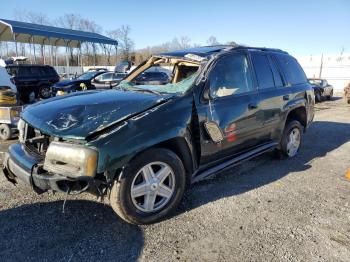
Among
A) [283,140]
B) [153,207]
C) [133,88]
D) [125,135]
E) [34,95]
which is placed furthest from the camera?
[34,95]

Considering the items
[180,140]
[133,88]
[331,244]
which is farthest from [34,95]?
[331,244]

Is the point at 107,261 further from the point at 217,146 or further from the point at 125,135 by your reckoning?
the point at 217,146

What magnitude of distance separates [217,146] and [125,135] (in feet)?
4.56

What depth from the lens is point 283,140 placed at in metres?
5.60

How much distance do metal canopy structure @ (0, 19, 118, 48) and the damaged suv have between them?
23829mm

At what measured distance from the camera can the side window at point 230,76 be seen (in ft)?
13.3

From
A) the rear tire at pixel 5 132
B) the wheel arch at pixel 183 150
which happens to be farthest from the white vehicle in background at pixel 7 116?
the wheel arch at pixel 183 150

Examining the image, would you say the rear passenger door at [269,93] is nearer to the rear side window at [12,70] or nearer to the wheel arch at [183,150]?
the wheel arch at [183,150]

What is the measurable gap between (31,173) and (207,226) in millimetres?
1852

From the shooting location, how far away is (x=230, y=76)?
14.2ft

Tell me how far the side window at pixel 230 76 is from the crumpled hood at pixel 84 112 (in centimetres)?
81

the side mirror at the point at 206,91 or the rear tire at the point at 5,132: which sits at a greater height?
the side mirror at the point at 206,91

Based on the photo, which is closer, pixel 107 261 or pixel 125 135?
pixel 107 261

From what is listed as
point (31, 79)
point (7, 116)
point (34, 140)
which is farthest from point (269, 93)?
point (31, 79)
